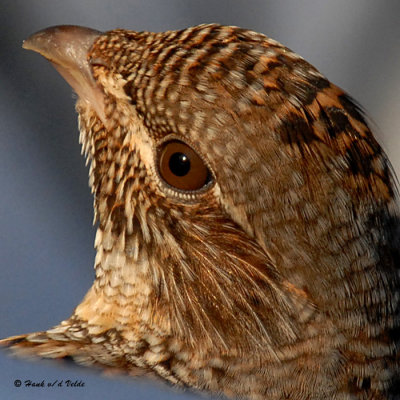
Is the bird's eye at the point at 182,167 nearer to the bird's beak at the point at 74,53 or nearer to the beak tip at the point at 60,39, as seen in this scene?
the bird's beak at the point at 74,53

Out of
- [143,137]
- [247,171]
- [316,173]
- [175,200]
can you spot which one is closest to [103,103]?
[143,137]

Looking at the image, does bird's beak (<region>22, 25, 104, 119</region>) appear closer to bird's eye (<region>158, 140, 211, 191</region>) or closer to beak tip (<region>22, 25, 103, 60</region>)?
beak tip (<region>22, 25, 103, 60</region>)

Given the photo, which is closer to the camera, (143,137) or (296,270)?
(296,270)

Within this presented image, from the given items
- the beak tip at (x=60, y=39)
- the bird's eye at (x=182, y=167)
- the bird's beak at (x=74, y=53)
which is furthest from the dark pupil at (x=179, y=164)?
the beak tip at (x=60, y=39)

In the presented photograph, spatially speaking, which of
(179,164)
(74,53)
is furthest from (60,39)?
(179,164)

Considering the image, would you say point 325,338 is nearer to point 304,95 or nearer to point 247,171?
point 247,171

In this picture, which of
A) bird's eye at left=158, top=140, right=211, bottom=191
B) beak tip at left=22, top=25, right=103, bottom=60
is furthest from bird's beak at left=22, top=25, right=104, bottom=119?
bird's eye at left=158, top=140, right=211, bottom=191

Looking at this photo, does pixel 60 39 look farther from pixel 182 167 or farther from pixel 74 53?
pixel 182 167

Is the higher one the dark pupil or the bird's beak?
the bird's beak
